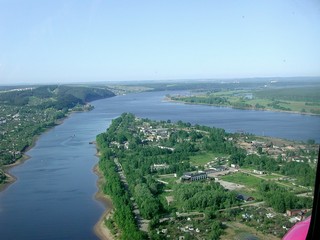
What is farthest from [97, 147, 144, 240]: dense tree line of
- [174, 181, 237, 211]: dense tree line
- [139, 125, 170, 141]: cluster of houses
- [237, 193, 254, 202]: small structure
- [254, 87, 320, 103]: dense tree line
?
[139, 125, 170, 141]: cluster of houses

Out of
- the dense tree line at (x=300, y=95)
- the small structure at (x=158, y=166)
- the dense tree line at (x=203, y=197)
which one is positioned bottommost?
the small structure at (x=158, y=166)

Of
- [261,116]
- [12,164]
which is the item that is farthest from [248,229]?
[261,116]

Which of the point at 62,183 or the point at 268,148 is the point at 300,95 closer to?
the point at 268,148

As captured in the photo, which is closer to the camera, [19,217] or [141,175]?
[19,217]

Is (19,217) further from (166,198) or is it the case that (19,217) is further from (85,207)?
(166,198)

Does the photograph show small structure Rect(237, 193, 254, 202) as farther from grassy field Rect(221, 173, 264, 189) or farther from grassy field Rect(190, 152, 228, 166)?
grassy field Rect(190, 152, 228, 166)

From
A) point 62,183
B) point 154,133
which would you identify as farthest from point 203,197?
point 154,133

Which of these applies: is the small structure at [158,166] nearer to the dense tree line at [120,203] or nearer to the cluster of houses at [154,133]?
the dense tree line at [120,203]

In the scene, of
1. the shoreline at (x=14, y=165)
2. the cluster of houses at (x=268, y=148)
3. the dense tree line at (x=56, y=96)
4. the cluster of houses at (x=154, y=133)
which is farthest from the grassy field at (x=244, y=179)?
the dense tree line at (x=56, y=96)
